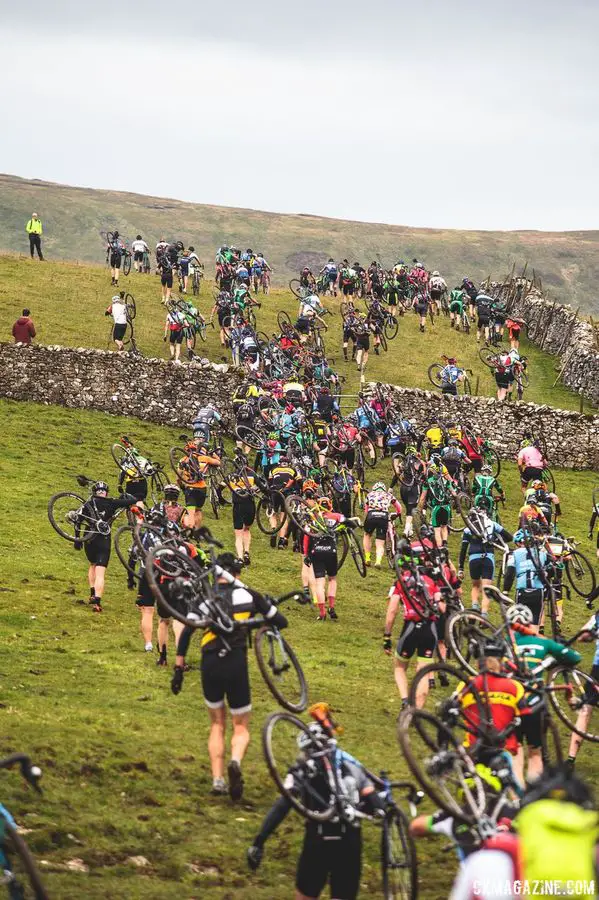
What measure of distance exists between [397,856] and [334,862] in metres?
0.62

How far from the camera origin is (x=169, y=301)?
158 ft

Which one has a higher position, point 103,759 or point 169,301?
point 169,301

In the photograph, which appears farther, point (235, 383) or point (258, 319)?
point (258, 319)

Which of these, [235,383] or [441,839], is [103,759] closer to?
[441,839]

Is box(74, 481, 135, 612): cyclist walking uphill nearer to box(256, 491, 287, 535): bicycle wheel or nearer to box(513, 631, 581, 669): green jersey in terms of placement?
box(256, 491, 287, 535): bicycle wheel

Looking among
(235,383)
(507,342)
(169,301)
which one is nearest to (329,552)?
(235,383)

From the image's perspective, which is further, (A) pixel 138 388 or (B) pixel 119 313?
(B) pixel 119 313

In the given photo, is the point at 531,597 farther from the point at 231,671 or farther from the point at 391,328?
the point at 391,328

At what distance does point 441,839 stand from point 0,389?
28559 mm

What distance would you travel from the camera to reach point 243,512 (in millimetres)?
24891

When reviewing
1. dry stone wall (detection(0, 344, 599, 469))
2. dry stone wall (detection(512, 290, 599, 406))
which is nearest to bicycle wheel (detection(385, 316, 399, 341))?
dry stone wall (detection(512, 290, 599, 406))

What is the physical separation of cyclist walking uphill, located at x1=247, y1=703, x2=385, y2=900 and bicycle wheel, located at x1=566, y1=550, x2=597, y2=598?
15.2 m

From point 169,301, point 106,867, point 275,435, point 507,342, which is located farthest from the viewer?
point 507,342

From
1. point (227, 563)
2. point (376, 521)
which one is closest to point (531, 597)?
point (376, 521)
